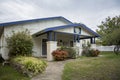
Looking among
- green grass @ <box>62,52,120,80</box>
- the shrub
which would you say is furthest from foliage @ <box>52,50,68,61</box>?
the shrub

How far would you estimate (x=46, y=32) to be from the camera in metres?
13.0

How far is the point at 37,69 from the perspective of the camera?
23.5ft

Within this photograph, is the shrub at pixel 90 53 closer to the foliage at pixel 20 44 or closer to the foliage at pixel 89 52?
the foliage at pixel 89 52

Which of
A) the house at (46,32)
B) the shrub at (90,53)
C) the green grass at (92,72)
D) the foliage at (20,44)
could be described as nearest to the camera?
the green grass at (92,72)

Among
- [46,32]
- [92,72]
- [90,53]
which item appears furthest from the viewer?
[90,53]

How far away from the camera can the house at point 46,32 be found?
1254 cm

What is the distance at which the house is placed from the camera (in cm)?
1254

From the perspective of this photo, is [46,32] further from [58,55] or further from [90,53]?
[90,53]

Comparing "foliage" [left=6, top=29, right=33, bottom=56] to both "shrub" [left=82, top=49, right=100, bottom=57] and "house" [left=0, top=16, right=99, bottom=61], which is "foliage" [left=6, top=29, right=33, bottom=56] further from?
"shrub" [left=82, top=49, right=100, bottom=57]

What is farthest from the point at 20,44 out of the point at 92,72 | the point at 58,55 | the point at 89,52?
the point at 89,52

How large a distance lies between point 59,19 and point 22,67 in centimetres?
1181

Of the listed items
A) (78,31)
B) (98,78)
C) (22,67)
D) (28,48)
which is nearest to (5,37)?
(28,48)

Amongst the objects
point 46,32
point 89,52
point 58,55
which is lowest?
point 89,52

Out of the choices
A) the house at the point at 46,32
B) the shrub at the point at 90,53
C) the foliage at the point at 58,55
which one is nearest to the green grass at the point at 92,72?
the foliage at the point at 58,55
